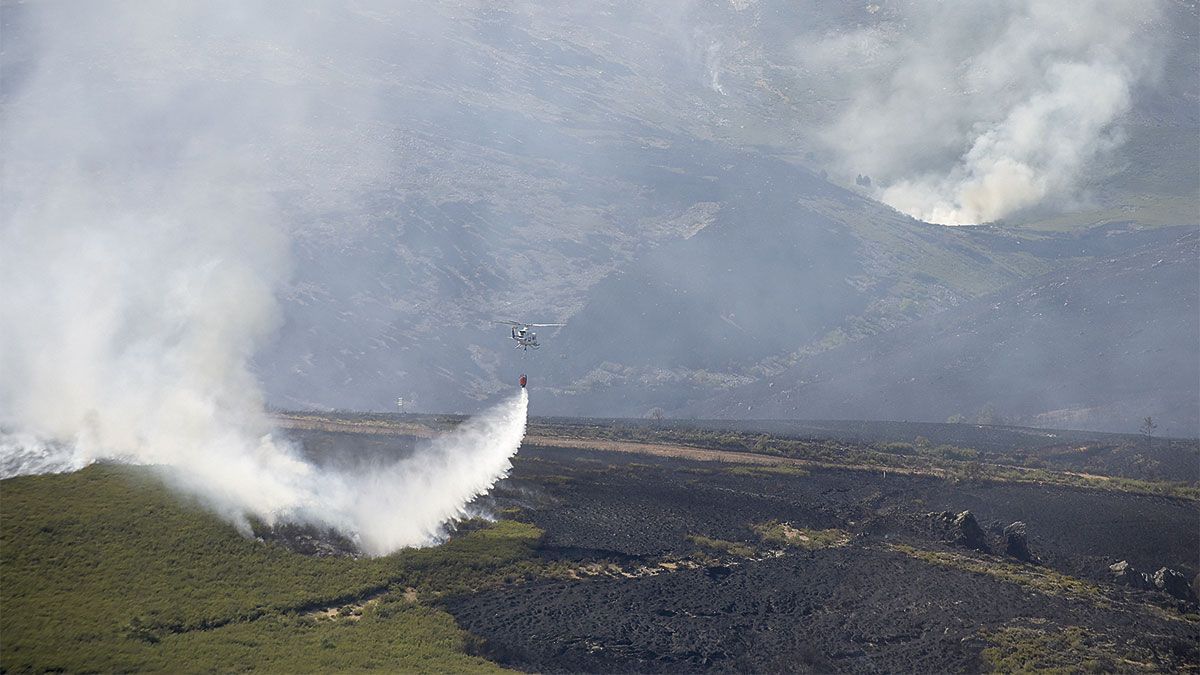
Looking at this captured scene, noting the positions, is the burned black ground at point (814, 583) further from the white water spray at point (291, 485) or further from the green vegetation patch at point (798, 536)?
the white water spray at point (291, 485)

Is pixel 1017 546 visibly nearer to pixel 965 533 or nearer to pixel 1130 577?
pixel 965 533

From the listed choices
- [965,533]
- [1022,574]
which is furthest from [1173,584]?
[965,533]

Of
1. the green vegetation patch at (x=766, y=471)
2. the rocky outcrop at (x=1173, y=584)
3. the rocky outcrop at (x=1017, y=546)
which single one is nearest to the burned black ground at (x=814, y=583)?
the rocky outcrop at (x=1017, y=546)

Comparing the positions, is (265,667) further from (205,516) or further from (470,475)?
(470,475)

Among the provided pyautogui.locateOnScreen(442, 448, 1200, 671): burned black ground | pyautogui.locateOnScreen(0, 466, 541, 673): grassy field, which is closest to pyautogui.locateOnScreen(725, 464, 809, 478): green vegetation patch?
pyautogui.locateOnScreen(442, 448, 1200, 671): burned black ground

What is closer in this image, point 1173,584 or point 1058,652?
point 1058,652

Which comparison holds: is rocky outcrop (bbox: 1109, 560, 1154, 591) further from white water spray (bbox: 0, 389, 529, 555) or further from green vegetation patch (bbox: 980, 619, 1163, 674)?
white water spray (bbox: 0, 389, 529, 555)
